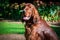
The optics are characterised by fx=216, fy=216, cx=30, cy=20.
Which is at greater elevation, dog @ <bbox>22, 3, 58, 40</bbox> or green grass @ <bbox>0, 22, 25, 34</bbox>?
dog @ <bbox>22, 3, 58, 40</bbox>

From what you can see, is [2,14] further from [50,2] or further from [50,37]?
[50,37]

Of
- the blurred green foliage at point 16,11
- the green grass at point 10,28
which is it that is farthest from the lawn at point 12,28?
the blurred green foliage at point 16,11

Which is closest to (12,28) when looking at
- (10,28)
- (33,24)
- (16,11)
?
(10,28)

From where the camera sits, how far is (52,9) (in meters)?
3.68

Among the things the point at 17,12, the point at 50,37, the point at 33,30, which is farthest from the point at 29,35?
the point at 17,12

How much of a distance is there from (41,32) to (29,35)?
0.49 ft

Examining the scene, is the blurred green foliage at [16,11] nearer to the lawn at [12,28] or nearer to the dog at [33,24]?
the lawn at [12,28]

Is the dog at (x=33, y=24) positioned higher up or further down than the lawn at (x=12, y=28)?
higher up

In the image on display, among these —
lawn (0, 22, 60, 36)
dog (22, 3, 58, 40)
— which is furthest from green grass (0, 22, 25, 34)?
dog (22, 3, 58, 40)

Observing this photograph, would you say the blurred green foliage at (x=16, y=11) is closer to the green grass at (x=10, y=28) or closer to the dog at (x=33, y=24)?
the green grass at (x=10, y=28)

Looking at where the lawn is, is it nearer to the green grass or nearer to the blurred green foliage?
the green grass

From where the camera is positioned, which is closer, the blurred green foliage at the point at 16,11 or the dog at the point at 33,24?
the dog at the point at 33,24

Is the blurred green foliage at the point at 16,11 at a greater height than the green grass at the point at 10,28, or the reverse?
the blurred green foliage at the point at 16,11

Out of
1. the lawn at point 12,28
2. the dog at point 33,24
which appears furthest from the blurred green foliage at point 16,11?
the dog at point 33,24
